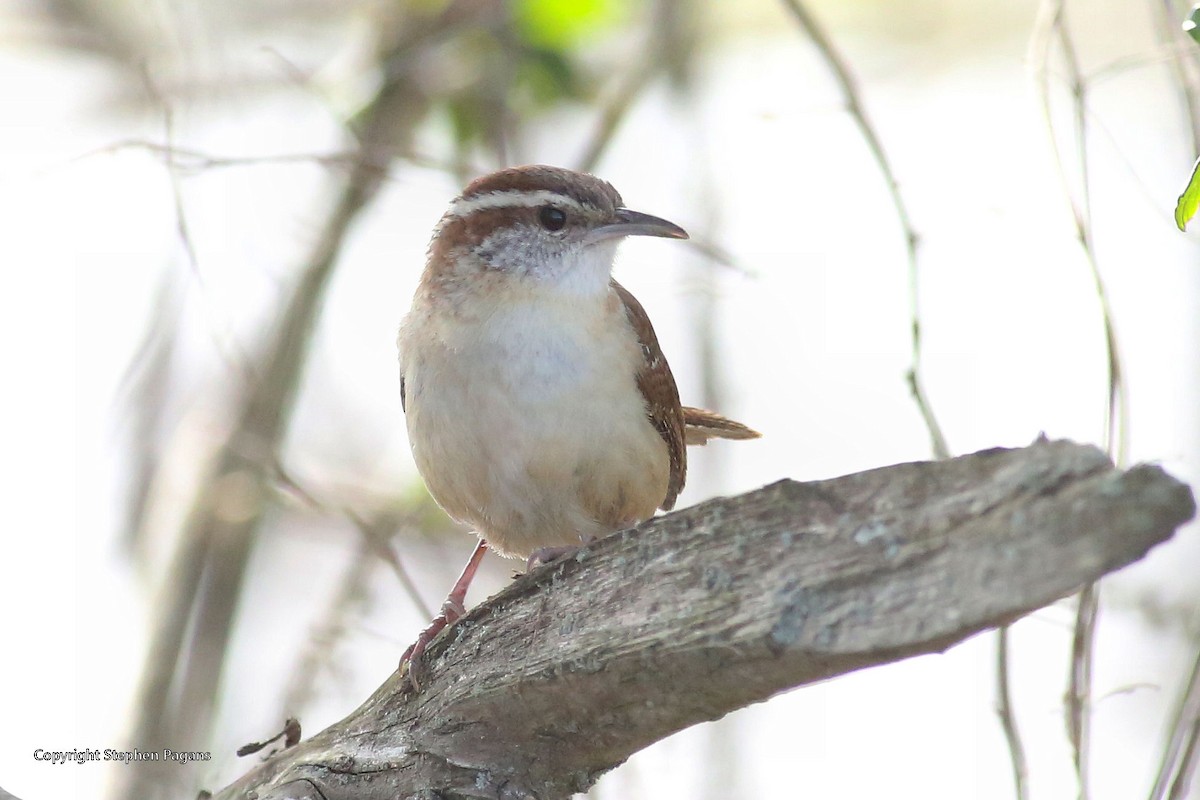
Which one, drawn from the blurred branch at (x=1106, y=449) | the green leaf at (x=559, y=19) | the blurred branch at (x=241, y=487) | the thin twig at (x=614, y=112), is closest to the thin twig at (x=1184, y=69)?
the blurred branch at (x=1106, y=449)

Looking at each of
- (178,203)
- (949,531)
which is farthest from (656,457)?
(178,203)

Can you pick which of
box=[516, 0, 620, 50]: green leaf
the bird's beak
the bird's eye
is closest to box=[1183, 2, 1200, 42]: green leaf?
the bird's beak

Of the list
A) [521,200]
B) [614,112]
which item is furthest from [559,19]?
[521,200]

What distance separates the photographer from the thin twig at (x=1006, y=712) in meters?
3.33

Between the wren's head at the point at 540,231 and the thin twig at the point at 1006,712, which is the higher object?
the wren's head at the point at 540,231

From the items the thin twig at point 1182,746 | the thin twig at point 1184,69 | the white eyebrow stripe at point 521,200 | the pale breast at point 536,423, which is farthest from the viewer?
the white eyebrow stripe at point 521,200

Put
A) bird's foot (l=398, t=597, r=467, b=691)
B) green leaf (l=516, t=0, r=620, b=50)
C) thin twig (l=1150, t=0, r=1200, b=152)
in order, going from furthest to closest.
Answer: green leaf (l=516, t=0, r=620, b=50) → thin twig (l=1150, t=0, r=1200, b=152) → bird's foot (l=398, t=597, r=467, b=691)

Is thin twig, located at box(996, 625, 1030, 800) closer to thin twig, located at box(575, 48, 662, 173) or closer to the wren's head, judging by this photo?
the wren's head

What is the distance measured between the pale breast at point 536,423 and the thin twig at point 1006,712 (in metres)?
1.04

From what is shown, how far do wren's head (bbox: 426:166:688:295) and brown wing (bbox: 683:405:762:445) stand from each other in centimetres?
74

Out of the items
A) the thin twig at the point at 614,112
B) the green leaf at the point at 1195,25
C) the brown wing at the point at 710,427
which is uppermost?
the thin twig at the point at 614,112

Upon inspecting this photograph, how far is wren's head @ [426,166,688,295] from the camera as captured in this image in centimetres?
388

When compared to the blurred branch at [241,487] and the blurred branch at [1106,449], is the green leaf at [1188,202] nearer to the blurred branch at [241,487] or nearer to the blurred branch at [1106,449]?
the blurred branch at [1106,449]

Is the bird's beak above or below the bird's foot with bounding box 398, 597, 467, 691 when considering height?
above
